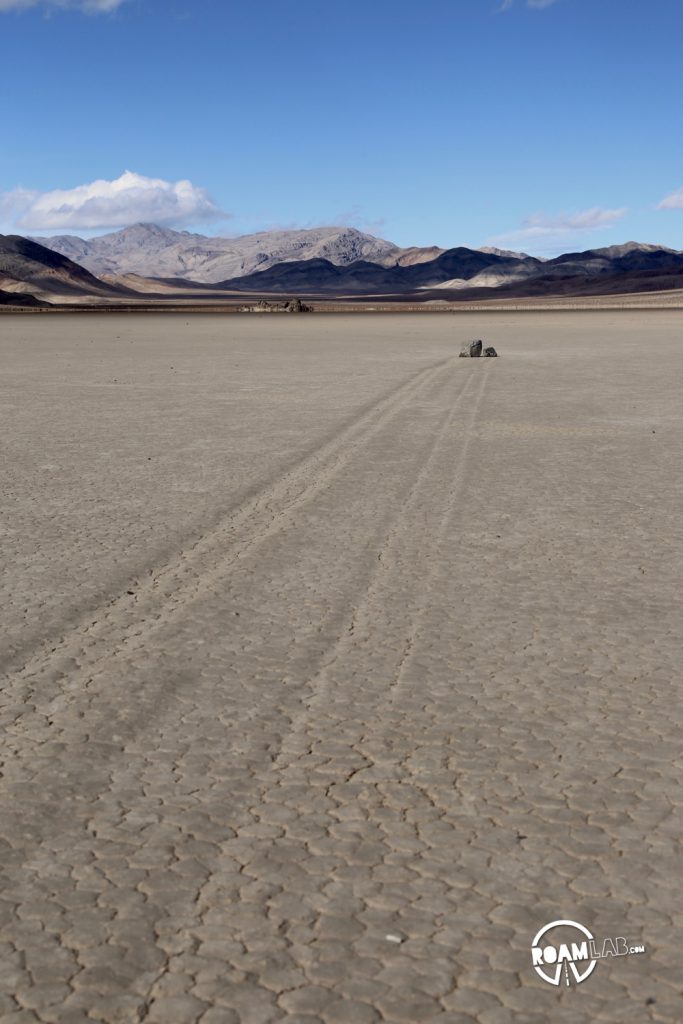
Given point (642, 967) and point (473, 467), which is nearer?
point (642, 967)

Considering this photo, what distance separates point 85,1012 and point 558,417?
507 inches

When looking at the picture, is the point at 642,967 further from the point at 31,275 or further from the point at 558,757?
the point at 31,275

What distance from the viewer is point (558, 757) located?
4.46m

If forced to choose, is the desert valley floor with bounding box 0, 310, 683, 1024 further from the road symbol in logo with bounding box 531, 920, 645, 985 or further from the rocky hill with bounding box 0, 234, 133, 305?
the rocky hill with bounding box 0, 234, 133, 305

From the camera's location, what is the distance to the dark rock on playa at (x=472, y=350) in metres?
29.0

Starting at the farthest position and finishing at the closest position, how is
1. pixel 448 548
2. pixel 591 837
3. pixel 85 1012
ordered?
pixel 448 548 → pixel 591 837 → pixel 85 1012

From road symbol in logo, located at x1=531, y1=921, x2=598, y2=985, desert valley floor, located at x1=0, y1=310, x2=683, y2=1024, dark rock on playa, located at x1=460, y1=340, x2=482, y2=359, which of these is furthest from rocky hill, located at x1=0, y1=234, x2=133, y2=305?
road symbol in logo, located at x1=531, y1=921, x2=598, y2=985

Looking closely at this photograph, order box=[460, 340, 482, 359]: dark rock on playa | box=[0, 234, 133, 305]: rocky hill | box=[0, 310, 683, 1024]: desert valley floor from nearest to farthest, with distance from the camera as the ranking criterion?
box=[0, 310, 683, 1024]: desert valley floor < box=[460, 340, 482, 359]: dark rock on playa < box=[0, 234, 133, 305]: rocky hill

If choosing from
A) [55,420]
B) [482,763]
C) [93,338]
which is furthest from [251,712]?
[93,338]

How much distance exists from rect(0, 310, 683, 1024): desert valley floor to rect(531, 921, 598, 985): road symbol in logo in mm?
30

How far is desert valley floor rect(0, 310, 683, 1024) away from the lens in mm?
3166

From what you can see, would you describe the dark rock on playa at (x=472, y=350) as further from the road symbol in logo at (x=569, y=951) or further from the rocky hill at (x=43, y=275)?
the rocky hill at (x=43, y=275)

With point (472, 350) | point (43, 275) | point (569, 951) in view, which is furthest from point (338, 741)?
point (43, 275)

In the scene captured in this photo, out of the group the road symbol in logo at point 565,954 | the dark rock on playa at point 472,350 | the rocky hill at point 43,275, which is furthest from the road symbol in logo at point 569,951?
the rocky hill at point 43,275
